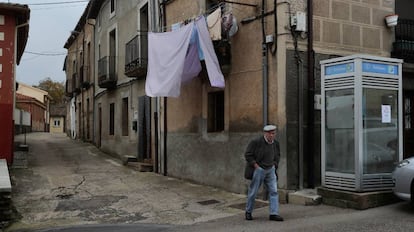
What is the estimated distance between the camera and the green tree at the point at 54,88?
71125 mm

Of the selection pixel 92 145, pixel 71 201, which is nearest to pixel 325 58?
pixel 71 201

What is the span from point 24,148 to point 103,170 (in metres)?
5.40

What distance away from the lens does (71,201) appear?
9.96 m

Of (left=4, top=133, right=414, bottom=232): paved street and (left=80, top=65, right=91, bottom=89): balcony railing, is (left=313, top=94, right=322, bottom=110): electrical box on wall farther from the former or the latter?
(left=80, top=65, right=91, bottom=89): balcony railing

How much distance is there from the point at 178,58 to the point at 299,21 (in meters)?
2.82

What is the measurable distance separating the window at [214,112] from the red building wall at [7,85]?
226 inches

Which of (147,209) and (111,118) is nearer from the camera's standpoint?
(147,209)

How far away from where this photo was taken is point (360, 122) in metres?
8.25

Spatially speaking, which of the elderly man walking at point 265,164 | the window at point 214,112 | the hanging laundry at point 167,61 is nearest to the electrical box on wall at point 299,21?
the hanging laundry at point 167,61

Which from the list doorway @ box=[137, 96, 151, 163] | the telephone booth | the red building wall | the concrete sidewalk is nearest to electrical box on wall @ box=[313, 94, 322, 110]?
the telephone booth

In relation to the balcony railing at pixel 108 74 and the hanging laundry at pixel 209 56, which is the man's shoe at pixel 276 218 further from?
the balcony railing at pixel 108 74

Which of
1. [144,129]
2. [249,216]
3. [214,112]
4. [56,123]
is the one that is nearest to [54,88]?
[56,123]

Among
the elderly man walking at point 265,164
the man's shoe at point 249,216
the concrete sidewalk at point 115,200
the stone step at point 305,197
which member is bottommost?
the concrete sidewalk at point 115,200

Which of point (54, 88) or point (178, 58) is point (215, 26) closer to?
point (178, 58)
